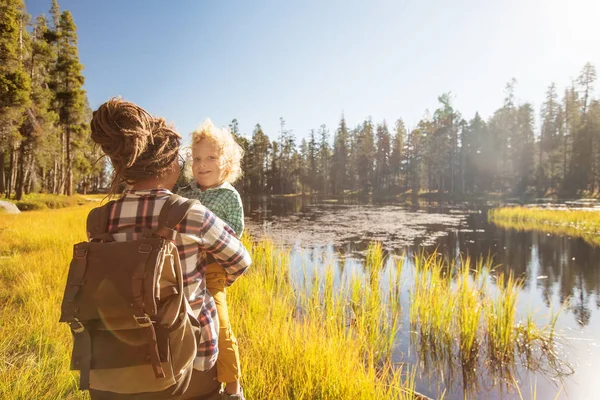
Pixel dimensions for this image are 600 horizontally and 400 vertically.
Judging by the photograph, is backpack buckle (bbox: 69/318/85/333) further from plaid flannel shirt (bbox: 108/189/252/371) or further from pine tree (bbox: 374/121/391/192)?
pine tree (bbox: 374/121/391/192)

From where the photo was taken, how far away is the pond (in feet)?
13.0

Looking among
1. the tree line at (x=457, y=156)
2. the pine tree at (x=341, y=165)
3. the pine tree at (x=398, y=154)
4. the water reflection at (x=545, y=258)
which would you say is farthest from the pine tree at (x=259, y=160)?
the water reflection at (x=545, y=258)

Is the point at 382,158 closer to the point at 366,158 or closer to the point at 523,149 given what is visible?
the point at 366,158

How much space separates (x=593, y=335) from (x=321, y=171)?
6070 centimetres

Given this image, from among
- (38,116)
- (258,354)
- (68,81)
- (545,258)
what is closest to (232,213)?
(258,354)

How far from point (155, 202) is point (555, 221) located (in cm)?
2203

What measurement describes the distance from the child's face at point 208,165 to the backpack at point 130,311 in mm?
1166

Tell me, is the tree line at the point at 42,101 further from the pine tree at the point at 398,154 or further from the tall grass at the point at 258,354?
the pine tree at the point at 398,154

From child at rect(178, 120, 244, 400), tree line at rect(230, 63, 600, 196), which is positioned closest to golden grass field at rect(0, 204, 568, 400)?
child at rect(178, 120, 244, 400)

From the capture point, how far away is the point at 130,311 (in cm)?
115

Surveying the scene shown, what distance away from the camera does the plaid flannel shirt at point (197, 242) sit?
1287mm

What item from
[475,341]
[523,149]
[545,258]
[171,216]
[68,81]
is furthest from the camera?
[523,149]

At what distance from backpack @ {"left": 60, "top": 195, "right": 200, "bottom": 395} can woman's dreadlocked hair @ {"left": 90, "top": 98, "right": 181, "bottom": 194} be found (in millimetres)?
214

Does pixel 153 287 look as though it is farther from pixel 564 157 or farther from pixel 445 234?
pixel 564 157
